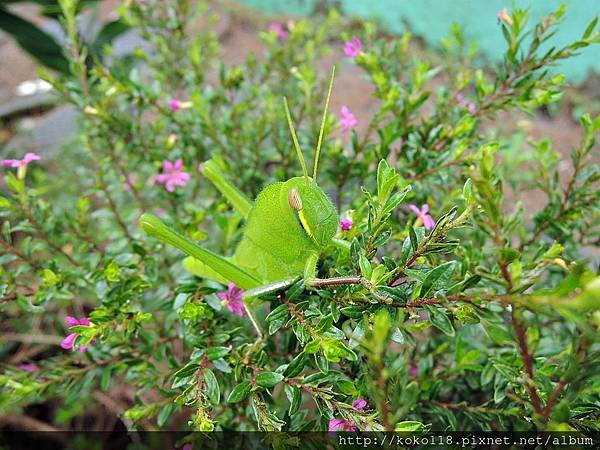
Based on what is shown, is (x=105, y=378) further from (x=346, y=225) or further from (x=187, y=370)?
(x=346, y=225)

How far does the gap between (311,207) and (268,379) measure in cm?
20

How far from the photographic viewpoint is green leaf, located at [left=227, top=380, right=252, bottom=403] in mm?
520

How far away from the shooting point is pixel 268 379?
52 centimetres

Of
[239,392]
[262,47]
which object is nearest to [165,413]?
[239,392]

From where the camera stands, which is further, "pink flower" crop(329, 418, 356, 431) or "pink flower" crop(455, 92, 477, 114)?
"pink flower" crop(455, 92, 477, 114)

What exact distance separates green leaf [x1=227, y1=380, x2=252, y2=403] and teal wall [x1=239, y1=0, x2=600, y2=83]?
1.55 metres

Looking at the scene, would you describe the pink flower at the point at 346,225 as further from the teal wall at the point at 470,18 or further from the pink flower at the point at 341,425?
the teal wall at the point at 470,18

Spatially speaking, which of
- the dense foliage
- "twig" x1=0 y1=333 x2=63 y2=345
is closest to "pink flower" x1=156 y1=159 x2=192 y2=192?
the dense foliage

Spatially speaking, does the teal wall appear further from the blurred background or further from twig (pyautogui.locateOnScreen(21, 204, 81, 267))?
twig (pyautogui.locateOnScreen(21, 204, 81, 267))

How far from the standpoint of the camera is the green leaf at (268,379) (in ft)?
1.69

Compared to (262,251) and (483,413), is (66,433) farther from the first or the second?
(483,413)

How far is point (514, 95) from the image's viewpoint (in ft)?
2.61

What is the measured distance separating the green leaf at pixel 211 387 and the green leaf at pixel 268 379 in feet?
0.18

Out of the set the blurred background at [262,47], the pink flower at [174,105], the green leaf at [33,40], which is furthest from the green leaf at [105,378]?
the green leaf at [33,40]
